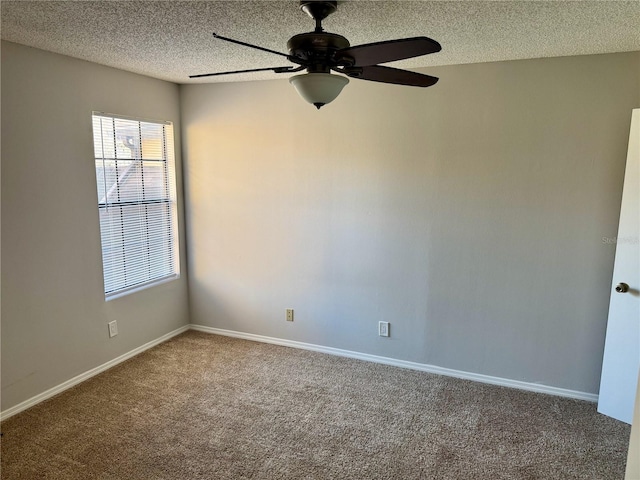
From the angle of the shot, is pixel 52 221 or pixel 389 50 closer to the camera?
pixel 389 50

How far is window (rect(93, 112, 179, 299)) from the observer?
330cm

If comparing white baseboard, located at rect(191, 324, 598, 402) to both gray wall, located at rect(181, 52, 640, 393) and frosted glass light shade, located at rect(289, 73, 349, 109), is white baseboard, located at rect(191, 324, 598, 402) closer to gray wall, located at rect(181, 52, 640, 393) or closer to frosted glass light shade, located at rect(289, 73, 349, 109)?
gray wall, located at rect(181, 52, 640, 393)

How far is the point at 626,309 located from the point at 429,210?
54.4 inches

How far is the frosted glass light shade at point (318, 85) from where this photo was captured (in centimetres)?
167

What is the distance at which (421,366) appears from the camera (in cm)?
344

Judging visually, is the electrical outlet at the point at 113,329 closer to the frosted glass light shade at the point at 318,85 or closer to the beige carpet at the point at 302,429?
the beige carpet at the point at 302,429

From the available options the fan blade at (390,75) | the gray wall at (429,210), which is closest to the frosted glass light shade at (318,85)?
the fan blade at (390,75)

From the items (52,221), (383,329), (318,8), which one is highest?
(318,8)

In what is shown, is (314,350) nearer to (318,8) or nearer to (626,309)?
(626,309)

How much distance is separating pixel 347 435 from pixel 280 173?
2.11m

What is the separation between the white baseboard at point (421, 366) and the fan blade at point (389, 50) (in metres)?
2.54

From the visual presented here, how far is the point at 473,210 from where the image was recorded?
311 cm

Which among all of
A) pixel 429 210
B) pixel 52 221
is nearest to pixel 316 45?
pixel 429 210

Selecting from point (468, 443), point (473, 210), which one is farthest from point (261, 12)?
point (468, 443)
